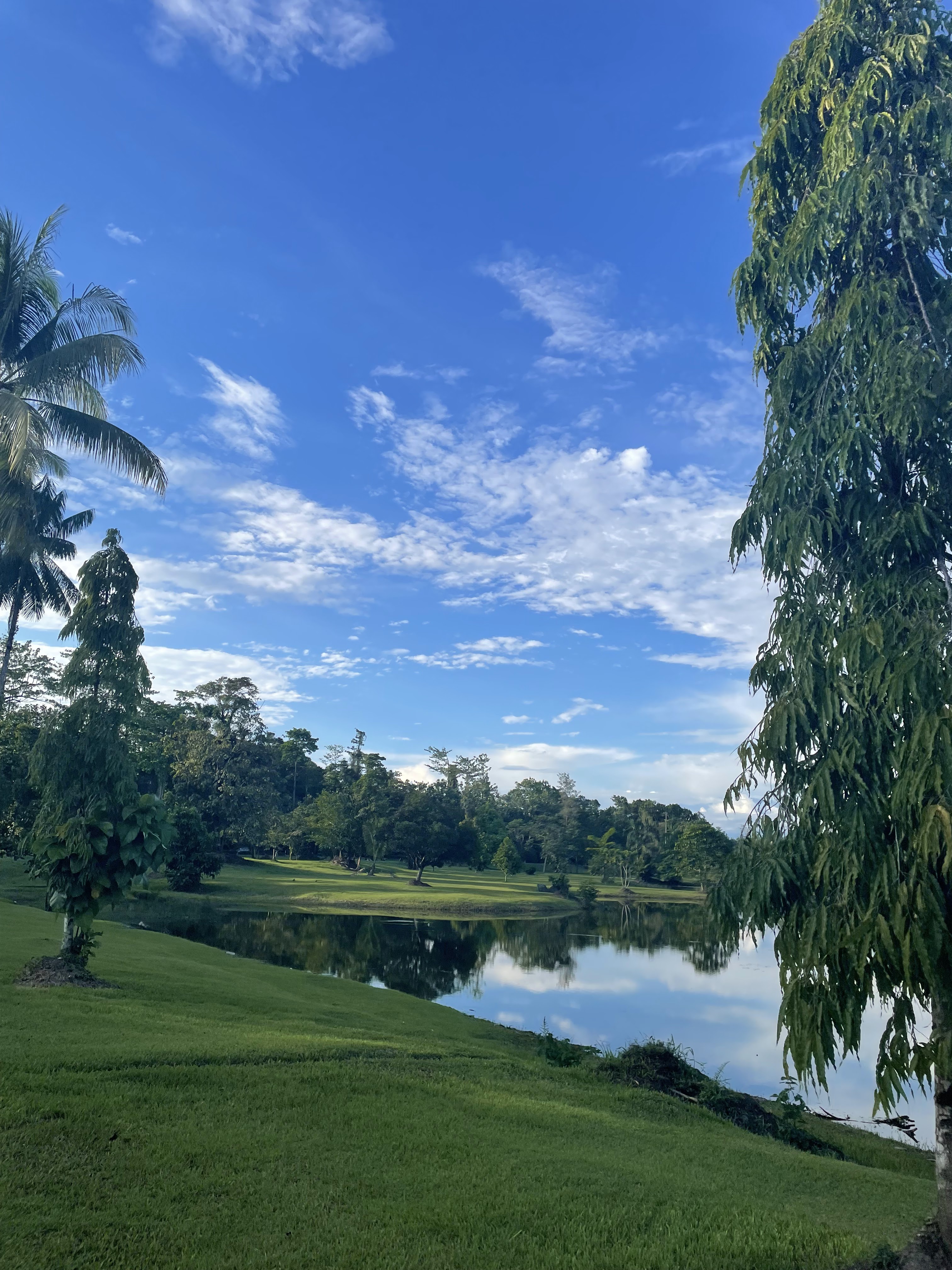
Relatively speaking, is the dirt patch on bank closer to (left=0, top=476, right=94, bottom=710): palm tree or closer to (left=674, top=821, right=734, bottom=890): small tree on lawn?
(left=0, top=476, right=94, bottom=710): palm tree

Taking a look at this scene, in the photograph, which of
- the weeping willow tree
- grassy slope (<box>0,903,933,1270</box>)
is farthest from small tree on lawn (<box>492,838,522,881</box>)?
the weeping willow tree

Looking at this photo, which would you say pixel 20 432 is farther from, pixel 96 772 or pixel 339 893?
pixel 339 893

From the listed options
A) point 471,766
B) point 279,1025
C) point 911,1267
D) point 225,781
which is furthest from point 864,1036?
point 471,766

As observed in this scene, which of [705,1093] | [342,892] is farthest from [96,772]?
[342,892]

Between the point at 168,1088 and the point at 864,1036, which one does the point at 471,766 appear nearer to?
the point at 864,1036

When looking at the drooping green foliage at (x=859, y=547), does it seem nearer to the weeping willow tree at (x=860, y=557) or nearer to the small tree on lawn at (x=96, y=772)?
the weeping willow tree at (x=860, y=557)

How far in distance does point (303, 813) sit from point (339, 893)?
1021 inches

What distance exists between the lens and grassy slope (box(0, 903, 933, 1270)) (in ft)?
19.0

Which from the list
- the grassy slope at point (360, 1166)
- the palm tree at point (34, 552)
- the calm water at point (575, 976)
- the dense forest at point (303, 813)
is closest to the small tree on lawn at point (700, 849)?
the dense forest at point (303, 813)

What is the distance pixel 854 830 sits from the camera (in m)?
6.33

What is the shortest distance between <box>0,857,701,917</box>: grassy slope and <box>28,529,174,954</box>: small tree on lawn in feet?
77.0

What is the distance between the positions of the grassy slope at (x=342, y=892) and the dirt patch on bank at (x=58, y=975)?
77.8 ft

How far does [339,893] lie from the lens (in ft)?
178

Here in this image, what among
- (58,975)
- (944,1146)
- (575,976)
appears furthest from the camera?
(575,976)
